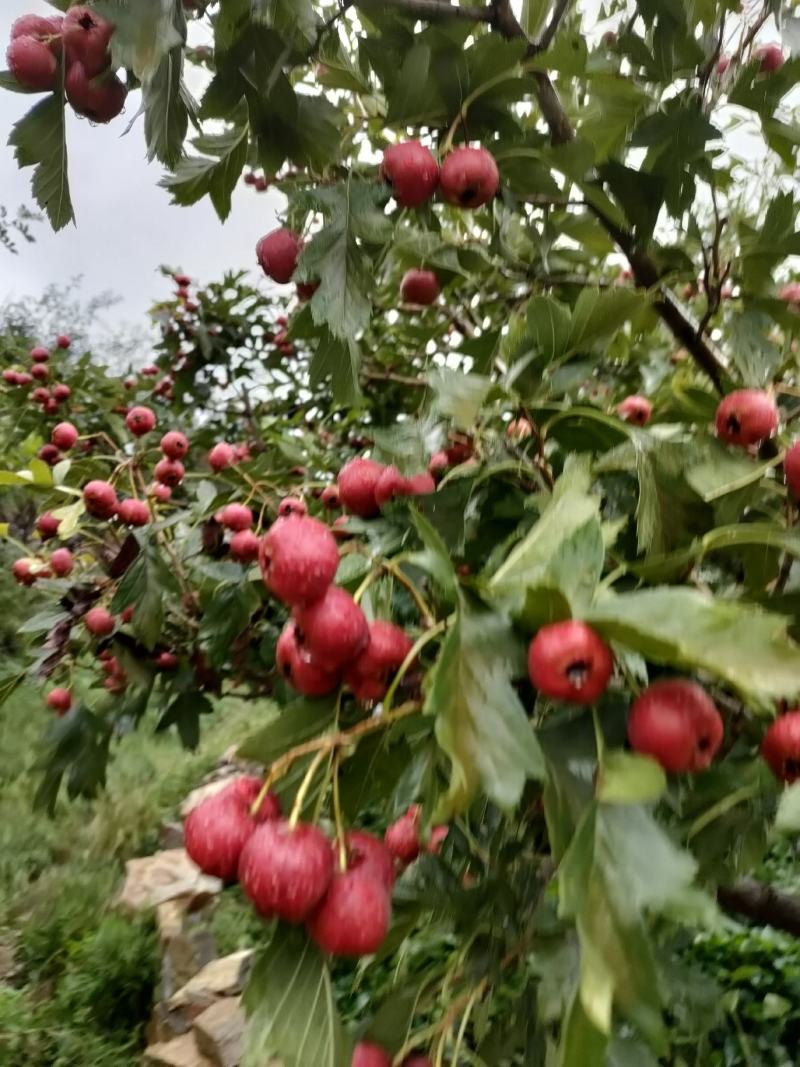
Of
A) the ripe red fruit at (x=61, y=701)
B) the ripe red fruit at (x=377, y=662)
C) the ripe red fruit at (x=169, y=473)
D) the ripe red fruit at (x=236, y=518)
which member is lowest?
the ripe red fruit at (x=377, y=662)

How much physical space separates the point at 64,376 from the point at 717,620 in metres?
2.04

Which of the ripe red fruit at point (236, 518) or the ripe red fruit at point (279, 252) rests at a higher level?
the ripe red fruit at point (279, 252)

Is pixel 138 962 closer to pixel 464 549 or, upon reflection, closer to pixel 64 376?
pixel 64 376

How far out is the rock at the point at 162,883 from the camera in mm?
2184

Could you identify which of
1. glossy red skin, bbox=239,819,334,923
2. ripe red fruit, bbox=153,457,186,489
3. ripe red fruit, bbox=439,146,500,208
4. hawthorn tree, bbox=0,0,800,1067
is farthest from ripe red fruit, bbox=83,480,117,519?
glossy red skin, bbox=239,819,334,923

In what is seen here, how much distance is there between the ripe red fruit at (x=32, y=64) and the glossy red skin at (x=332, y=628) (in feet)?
1.45

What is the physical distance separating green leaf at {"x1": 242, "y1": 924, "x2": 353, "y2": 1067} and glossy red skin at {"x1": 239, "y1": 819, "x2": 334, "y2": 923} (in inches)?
1.3

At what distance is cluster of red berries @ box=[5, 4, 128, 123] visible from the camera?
549mm

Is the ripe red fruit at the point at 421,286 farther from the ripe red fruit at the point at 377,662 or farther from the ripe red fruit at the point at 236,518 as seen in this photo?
the ripe red fruit at the point at 377,662

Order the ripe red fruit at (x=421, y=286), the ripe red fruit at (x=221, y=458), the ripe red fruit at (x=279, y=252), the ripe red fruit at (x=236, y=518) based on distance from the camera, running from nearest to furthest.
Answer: the ripe red fruit at (x=279, y=252) < the ripe red fruit at (x=421, y=286) < the ripe red fruit at (x=236, y=518) < the ripe red fruit at (x=221, y=458)

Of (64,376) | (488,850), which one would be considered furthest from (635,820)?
(64,376)

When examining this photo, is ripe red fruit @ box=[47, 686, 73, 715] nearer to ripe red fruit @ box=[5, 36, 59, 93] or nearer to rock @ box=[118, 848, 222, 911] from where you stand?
ripe red fruit @ box=[5, 36, 59, 93]

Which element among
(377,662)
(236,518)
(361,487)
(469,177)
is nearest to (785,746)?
(377,662)

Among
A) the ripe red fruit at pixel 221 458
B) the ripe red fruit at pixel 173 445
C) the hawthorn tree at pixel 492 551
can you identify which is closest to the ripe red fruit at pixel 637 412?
the hawthorn tree at pixel 492 551
